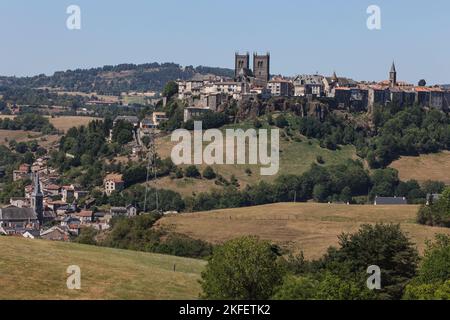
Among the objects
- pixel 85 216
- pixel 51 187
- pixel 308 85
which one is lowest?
pixel 85 216

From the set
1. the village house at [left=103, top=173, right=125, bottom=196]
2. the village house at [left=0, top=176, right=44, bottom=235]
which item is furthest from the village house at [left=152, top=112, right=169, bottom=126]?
the village house at [left=0, top=176, right=44, bottom=235]

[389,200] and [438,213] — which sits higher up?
[438,213]

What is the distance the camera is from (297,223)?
84.7 metres

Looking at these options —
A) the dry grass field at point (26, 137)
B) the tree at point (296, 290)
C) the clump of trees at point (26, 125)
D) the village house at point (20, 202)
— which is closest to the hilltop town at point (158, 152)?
the village house at point (20, 202)

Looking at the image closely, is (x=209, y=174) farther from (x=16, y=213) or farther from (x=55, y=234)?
(x=55, y=234)

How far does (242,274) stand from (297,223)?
157ft

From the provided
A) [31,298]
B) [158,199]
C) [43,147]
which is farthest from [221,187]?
[31,298]

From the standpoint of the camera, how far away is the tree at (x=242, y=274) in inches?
1457

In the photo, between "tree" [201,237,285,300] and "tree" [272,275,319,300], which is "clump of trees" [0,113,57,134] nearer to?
"tree" [201,237,285,300]

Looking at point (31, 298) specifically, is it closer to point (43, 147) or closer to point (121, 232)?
point (121, 232)

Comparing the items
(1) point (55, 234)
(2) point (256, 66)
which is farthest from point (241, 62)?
(1) point (55, 234)

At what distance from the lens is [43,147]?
550 ft

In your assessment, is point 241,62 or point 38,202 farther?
point 241,62

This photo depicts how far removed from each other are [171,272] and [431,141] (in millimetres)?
91988
